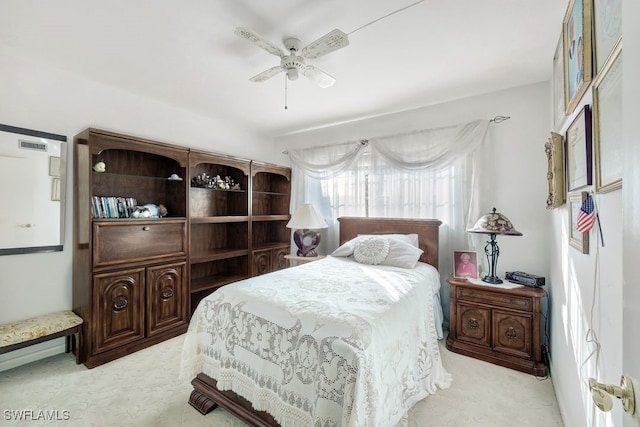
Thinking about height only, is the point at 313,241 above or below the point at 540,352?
above

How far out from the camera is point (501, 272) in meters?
2.85

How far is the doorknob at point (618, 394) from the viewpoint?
0.52 metres

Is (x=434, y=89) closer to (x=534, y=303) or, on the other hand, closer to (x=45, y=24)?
(x=534, y=303)

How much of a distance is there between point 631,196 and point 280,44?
84.9 inches

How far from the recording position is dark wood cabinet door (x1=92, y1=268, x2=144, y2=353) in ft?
8.02

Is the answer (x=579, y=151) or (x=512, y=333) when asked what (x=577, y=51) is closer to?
(x=579, y=151)

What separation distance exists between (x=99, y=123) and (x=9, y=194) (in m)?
0.97

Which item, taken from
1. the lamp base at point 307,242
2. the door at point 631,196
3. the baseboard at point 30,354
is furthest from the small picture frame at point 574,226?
the baseboard at point 30,354

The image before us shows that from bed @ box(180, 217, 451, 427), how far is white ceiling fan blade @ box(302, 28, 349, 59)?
5.16 feet

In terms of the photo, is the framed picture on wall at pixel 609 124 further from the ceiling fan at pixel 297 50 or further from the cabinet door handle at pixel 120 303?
the cabinet door handle at pixel 120 303

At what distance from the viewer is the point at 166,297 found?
295 cm

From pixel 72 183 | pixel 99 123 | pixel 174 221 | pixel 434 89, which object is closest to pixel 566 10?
pixel 434 89

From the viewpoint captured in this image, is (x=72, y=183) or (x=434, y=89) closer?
(x=72, y=183)

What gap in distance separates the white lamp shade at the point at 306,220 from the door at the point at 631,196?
10.1 feet
